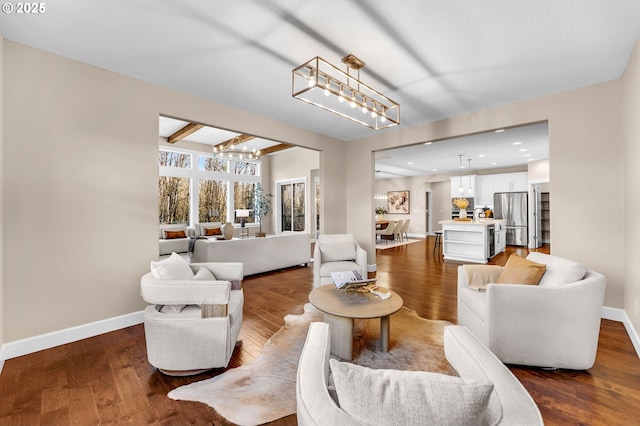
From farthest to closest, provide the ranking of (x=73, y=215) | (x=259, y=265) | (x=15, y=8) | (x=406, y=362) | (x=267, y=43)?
(x=259, y=265), (x=73, y=215), (x=267, y=43), (x=406, y=362), (x=15, y=8)

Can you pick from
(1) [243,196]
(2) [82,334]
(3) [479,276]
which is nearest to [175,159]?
(1) [243,196]

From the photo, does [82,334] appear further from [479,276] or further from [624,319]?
[624,319]

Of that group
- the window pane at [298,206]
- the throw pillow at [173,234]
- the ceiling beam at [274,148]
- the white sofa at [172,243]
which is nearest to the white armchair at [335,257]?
the white sofa at [172,243]

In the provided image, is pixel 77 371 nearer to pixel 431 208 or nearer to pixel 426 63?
pixel 426 63

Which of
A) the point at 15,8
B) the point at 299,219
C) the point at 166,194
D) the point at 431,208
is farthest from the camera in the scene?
the point at 431,208

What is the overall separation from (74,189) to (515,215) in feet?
35.1

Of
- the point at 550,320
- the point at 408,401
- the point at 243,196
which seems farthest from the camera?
the point at 243,196

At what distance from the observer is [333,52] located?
2629 millimetres

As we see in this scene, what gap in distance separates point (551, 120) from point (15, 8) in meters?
5.53

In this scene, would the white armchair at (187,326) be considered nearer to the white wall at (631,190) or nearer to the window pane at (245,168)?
the white wall at (631,190)

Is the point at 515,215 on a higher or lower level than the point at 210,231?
higher

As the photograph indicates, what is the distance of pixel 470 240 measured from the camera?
21.7ft

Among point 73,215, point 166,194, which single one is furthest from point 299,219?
point 73,215

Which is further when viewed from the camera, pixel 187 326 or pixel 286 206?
pixel 286 206
